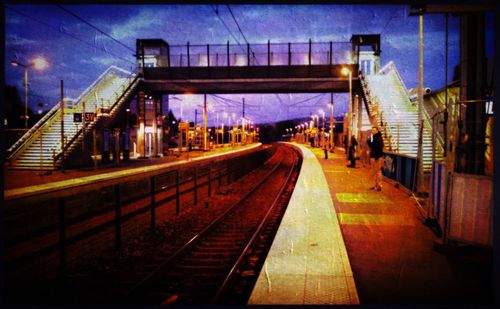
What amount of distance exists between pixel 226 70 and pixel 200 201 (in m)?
23.7

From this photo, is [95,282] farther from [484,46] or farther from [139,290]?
[484,46]

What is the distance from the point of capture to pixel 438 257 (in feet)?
22.1

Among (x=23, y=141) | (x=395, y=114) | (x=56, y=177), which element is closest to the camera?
(x=56, y=177)

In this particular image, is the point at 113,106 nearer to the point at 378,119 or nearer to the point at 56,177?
the point at 56,177

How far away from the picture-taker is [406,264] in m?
6.40

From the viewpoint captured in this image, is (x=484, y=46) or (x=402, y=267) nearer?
(x=402, y=267)

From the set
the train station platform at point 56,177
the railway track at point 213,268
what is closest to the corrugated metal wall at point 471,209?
the railway track at point 213,268

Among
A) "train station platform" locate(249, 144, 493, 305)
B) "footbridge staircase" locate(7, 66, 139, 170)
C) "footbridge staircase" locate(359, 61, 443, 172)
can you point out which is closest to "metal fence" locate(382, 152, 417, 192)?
"train station platform" locate(249, 144, 493, 305)

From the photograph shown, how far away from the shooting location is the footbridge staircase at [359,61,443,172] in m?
25.7

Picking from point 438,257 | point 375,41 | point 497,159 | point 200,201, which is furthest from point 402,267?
point 375,41

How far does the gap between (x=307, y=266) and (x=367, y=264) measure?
0.95m

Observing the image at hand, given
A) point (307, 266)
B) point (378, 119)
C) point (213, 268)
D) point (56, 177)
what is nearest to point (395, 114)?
point (378, 119)

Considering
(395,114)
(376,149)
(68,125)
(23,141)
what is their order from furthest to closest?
(395,114) < (68,125) < (23,141) < (376,149)

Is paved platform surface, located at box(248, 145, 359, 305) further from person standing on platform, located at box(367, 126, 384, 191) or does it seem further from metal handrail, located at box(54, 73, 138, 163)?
metal handrail, located at box(54, 73, 138, 163)
